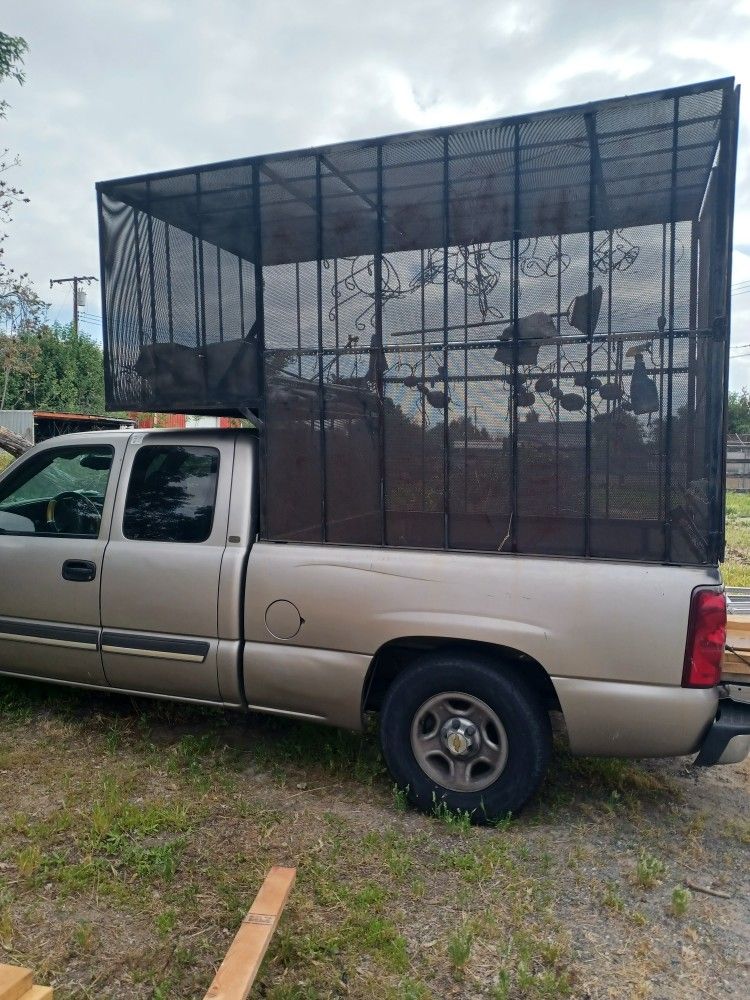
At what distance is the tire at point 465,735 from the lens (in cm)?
315

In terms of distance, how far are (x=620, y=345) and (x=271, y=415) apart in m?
1.68

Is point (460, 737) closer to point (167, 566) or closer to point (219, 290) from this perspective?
point (167, 566)

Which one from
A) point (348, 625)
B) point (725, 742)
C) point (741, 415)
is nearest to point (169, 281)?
point (348, 625)

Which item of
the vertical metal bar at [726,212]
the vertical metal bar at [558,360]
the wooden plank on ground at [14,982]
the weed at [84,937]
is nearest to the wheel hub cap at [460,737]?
the vertical metal bar at [558,360]

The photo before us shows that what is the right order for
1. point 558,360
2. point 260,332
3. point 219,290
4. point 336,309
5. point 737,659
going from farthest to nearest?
point 219,290 < point 260,332 < point 336,309 < point 737,659 < point 558,360

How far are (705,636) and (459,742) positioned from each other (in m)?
1.15

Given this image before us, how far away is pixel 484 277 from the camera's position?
3.21 metres

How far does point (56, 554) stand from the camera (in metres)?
4.09

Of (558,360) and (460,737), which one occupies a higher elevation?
(558,360)

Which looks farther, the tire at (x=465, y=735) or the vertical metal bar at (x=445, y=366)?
the vertical metal bar at (x=445, y=366)

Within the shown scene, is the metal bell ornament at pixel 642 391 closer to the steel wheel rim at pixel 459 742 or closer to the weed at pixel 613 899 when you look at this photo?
the steel wheel rim at pixel 459 742

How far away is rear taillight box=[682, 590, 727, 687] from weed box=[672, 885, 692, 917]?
30.3 inches

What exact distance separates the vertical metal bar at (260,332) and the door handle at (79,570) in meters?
1.06

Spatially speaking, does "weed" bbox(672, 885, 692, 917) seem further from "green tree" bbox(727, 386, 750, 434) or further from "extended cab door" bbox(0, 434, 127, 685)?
"green tree" bbox(727, 386, 750, 434)
